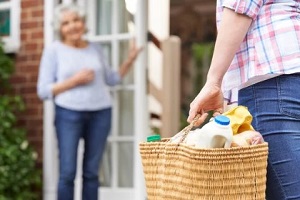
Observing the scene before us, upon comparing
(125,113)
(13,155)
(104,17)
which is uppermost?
(104,17)

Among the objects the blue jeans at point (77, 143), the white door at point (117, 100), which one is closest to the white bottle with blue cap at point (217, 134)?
the blue jeans at point (77, 143)

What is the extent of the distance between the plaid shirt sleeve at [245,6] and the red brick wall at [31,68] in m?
3.58

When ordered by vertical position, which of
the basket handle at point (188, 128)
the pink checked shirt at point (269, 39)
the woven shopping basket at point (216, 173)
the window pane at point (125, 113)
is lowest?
the window pane at point (125, 113)

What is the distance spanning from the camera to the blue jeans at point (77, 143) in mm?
4617

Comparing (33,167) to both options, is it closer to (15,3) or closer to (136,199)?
(136,199)

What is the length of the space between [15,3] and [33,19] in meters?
0.22

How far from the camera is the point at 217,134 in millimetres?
1688

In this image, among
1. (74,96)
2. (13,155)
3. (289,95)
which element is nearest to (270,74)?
(289,95)

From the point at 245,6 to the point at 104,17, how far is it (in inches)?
145

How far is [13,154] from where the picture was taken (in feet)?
16.0

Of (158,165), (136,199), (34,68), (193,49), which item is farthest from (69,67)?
(193,49)

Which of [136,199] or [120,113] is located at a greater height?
[120,113]

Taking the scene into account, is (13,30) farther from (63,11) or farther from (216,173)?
(216,173)

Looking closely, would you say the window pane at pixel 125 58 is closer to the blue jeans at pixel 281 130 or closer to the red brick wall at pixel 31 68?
the red brick wall at pixel 31 68
